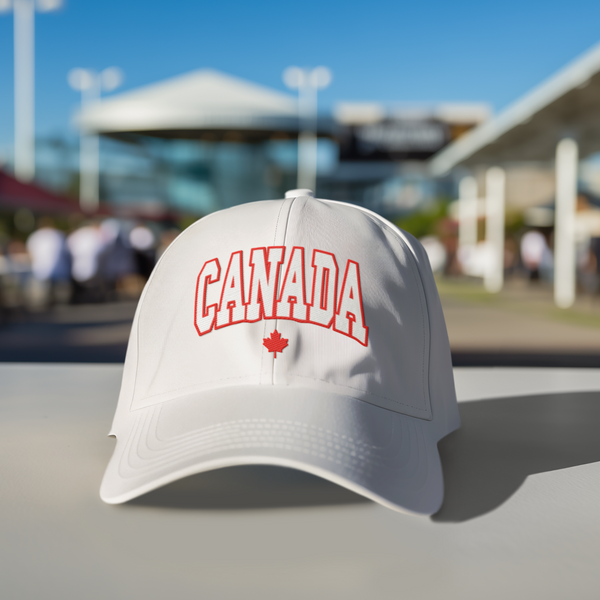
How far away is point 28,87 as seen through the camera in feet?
80.2

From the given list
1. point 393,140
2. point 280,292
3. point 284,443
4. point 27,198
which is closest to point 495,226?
point 27,198

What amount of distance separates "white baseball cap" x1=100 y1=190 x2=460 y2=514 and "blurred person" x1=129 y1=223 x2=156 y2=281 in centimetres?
1226

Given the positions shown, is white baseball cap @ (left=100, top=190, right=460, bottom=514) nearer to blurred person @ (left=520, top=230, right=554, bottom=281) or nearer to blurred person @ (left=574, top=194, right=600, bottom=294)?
blurred person @ (left=574, top=194, right=600, bottom=294)

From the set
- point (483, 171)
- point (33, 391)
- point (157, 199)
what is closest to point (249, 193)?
point (157, 199)

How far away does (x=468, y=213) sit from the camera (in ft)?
66.5

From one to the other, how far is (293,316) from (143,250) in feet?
42.7

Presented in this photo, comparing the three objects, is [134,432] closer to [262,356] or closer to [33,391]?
[262,356]

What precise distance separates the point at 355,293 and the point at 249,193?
128ft

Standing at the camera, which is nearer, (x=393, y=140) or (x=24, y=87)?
(x=24, y=87)

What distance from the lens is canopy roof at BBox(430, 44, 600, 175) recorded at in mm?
8492

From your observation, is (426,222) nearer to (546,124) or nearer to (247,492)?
(546,124)

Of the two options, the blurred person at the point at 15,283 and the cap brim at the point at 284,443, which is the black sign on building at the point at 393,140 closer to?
the blurred person at the point at 15,283

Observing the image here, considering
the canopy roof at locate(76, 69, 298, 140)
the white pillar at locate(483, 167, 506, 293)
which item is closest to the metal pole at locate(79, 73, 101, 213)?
the canopy roof at locate(76, 69, 298, 140)

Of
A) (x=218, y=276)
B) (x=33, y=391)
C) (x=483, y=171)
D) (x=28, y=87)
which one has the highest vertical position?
(x=28, y=87)
